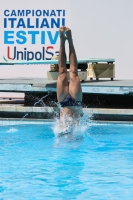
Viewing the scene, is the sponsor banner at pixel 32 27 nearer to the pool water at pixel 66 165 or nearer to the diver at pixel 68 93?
the pool water at pixel 66 165

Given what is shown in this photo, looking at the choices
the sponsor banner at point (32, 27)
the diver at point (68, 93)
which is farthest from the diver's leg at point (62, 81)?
the sponsor banner at point (32, 27)

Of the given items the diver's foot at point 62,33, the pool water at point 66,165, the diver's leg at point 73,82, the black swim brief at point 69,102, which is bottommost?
the pool water at point 66,165

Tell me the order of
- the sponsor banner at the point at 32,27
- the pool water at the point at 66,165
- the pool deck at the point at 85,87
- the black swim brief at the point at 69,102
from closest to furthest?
the pool water at the point at 66,165, the black swim brief at the point at 69,102, the pool deck at the point at 85,87, the sponsor banner at the point at 32,27

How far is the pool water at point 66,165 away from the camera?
5.71 m

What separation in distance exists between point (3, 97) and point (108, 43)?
9.86 ft

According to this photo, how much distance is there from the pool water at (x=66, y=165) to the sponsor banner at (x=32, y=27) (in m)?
4.80

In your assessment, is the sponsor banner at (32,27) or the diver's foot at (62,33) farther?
the sponsor banner at (32,27)

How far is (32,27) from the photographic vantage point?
14438 millimetres

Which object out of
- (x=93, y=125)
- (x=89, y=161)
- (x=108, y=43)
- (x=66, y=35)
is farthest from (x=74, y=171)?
(x=108, y=43)

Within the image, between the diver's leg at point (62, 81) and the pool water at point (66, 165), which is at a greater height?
the diver's leg at point (62, 81)

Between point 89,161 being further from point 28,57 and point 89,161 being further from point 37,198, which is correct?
point 28,57

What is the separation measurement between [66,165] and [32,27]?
796cm

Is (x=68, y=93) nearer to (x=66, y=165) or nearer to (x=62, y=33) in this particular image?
(x=62, y=33)

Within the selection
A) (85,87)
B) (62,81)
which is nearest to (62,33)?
(62,81)
